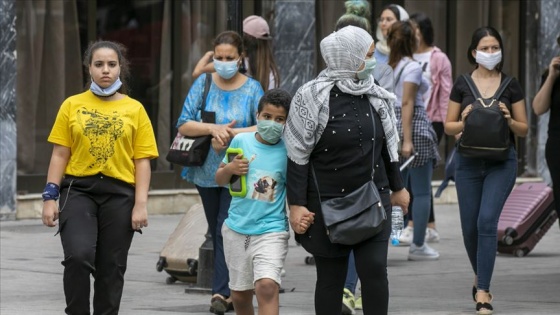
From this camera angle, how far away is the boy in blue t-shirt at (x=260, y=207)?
7551 millimetres

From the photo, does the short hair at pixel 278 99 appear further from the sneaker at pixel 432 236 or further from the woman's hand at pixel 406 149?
the sneaker at pixel 432 236

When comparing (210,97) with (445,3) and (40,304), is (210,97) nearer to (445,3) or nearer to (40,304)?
(40,304)

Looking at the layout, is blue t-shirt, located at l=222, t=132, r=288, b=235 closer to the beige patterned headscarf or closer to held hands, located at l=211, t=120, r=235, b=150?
the beige patterned headscarf

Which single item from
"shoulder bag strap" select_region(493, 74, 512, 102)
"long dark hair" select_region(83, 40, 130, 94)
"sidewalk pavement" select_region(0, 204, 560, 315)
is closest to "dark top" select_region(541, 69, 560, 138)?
"shoulder bag strap" select_region(493, 74, 512, 102)

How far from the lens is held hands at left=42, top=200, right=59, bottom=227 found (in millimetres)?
7359

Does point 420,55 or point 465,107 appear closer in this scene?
point 465,107

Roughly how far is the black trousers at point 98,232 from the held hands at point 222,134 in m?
1.55

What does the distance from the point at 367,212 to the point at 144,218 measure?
1.11 metres

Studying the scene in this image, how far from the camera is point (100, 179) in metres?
7.44

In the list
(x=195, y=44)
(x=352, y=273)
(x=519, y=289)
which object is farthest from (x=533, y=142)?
(x=352, y=273)

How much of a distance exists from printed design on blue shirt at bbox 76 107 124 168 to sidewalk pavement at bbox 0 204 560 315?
7.16 ft

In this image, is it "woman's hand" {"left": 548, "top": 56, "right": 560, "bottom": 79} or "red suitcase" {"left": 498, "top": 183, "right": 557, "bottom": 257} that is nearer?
"woman's hand" {"left": 548, "top": 56, "right": 560, "bottom": 79}

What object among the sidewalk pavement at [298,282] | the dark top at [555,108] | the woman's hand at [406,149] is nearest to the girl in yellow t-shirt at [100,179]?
the sidewalk pavement at [298,282]

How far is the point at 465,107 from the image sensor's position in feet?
31.9
